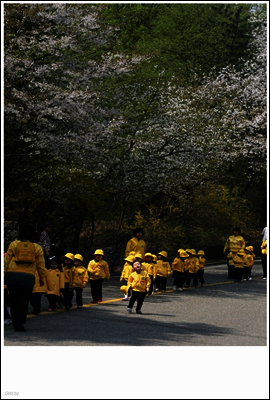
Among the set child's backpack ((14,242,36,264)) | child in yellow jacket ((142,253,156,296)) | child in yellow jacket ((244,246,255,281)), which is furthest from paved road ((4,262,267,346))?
child in yellow jacket ((244,246,255,281))

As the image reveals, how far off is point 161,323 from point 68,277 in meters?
2.16

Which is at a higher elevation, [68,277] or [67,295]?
[68,277]

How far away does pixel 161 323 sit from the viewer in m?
12.7

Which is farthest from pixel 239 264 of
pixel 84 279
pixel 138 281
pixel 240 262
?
pixel 84 279

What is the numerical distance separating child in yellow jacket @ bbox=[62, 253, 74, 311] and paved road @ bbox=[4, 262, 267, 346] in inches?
10.1

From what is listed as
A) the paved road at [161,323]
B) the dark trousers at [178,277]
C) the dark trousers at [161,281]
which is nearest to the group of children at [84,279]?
the paved road at [161,323]

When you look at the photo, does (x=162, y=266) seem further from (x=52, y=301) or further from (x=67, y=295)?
(x=52, y=301)

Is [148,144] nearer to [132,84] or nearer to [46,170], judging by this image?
[132,84]

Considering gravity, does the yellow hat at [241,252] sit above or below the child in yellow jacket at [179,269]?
above

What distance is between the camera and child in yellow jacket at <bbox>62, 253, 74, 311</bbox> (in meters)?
13.7

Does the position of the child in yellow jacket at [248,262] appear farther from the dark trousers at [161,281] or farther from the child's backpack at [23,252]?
the child's backpack at [23,252]

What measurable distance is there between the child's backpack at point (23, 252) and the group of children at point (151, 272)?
306cm

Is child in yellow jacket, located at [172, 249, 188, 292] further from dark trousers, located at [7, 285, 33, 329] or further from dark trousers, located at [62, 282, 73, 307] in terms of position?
dark trousers, located at [7, 285, 33, 329]

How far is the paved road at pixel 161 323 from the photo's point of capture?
1045 cm
